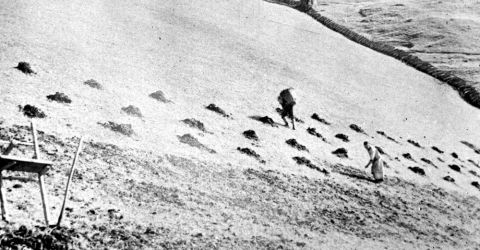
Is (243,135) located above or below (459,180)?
above

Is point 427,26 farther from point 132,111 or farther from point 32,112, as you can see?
point 32,112

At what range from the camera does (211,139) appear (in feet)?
65.8

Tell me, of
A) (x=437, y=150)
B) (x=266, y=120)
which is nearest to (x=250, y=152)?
(x=266, y=120)

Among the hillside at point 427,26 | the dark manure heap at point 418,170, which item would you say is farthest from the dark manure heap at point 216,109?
the hillside at point 427,26

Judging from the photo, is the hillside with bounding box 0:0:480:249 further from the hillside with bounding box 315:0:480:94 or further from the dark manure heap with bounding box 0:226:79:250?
the hillside with bounding box 315:0:480:94

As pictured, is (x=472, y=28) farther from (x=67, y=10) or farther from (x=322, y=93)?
(x=67, y=10)

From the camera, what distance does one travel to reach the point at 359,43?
57438 mm

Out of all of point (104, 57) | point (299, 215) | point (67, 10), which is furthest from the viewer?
point (67, 10)

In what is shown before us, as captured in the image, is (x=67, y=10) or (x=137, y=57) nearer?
(x=137, y=57)

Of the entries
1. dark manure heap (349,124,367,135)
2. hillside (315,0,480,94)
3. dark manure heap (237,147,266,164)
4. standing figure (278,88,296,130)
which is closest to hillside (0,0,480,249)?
dark manure heap (349,124,367,135)

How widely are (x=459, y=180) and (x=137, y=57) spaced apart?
66.1 ft

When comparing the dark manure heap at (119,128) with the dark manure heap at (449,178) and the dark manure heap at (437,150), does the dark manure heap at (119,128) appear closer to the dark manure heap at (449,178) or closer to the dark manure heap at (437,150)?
the dark manure heap at (449,178)

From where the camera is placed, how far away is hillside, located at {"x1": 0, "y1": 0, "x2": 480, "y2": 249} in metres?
12.3

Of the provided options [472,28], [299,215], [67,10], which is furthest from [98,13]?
[472,28]
